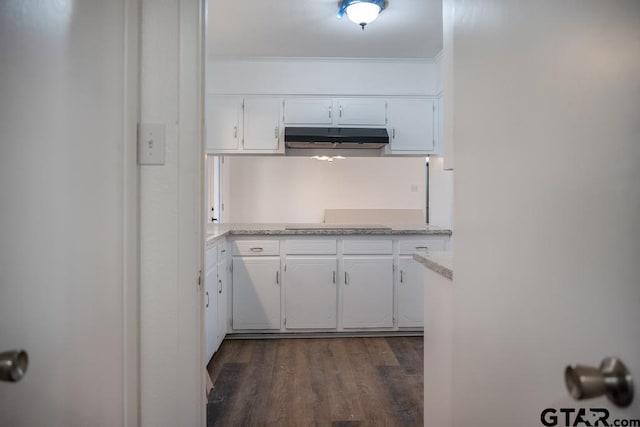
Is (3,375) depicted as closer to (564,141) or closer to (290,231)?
(564,141)

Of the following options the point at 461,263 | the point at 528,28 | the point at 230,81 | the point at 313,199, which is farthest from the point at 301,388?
the point at 313,199

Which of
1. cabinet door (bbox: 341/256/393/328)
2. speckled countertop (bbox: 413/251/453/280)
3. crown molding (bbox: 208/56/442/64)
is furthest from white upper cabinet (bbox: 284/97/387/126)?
speckled countertop (bbox: 413/251/453/280)

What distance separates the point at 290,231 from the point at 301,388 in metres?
1.23

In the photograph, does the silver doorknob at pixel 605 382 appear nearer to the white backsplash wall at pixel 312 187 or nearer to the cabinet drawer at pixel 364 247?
the cabinet drawer at pixel 364 247

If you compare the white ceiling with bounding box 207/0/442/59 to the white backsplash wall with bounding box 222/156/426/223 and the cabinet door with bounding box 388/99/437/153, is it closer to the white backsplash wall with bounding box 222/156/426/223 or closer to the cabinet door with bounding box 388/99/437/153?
the cabinet door with bounding box 388/99/437/153

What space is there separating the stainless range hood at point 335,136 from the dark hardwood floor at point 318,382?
1.66 meters

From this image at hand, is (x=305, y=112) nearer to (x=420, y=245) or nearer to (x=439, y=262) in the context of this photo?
(x=420, y=245)

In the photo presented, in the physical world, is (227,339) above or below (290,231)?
below

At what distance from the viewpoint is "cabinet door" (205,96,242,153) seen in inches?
129

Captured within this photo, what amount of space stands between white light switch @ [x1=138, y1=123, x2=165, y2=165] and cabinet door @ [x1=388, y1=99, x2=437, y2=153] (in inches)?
102

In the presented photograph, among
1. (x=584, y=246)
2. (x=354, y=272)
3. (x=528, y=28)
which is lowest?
(x=354, y=272)

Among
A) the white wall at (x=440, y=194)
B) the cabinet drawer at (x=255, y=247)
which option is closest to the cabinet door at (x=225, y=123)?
the cabinet drawer at (x=255, y=247)

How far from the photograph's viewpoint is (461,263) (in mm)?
943

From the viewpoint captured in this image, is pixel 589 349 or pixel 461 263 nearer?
pixel 589 349
